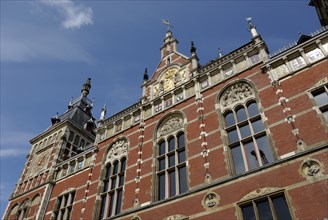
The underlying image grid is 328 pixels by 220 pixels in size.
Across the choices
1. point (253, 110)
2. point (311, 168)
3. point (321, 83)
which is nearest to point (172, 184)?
point (253, 110)

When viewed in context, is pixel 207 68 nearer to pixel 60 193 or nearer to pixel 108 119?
pixel 108 119

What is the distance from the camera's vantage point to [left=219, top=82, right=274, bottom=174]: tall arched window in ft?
40.2

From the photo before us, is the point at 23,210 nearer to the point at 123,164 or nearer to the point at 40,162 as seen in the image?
the point at 40,162

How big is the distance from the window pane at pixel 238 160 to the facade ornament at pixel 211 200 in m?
1.47

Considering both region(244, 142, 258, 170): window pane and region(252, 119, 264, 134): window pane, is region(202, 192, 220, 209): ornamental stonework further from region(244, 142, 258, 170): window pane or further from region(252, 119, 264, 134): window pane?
region(252, 119, 264, 134): window pane

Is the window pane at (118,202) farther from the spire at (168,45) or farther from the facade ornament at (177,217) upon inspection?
the spire at (168,45)

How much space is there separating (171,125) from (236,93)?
415 centimetres

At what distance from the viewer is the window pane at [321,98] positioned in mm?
11648

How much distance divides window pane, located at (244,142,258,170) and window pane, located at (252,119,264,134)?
69 centimetres

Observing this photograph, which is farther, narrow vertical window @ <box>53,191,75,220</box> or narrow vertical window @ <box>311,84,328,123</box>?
narrow vertical window @ <box>53,191,75,220</box>

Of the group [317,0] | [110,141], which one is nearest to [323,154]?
[110,141]

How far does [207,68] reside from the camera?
17422mm

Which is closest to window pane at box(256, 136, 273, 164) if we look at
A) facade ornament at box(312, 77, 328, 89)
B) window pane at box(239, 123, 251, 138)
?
window pane at box(239, 123, 251, 138)

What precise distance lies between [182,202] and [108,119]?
1038 centimetres
